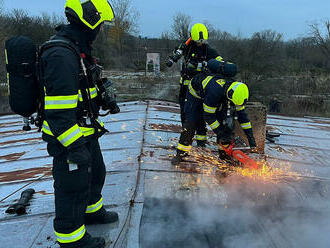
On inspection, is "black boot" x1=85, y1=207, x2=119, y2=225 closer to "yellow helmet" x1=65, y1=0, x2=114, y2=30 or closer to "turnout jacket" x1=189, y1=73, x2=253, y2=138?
"yellow helmet" x1=65, y1=0, x2=114, y2=30

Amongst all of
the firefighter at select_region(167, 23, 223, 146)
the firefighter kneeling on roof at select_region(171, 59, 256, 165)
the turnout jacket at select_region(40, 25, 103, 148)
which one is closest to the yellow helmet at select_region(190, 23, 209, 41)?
the firefighter at select_region(167, 23, 223, 146)

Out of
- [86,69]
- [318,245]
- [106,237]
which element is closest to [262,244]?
[318,245]

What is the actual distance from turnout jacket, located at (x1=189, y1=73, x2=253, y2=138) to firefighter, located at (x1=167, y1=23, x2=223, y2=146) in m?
0.58

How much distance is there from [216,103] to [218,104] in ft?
0.43

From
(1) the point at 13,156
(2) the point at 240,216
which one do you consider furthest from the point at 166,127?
(2) the point at 240,216

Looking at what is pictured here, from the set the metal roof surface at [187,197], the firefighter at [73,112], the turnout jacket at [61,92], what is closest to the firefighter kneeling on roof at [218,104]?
the metal roof surface at [187,197]

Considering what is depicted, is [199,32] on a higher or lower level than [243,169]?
higher

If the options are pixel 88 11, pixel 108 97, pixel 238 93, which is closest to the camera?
pixel 88 11

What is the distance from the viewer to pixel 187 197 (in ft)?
8.61

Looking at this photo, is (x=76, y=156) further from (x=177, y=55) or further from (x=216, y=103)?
(x=177, y=55)

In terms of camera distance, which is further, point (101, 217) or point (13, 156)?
point (13, 156)

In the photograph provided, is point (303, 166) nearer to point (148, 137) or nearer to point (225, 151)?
point (225, 151)

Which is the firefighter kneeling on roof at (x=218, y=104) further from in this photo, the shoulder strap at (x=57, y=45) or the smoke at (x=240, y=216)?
the shoulder strap at (x=57, y=45)

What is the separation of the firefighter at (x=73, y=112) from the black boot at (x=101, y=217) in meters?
0.27
